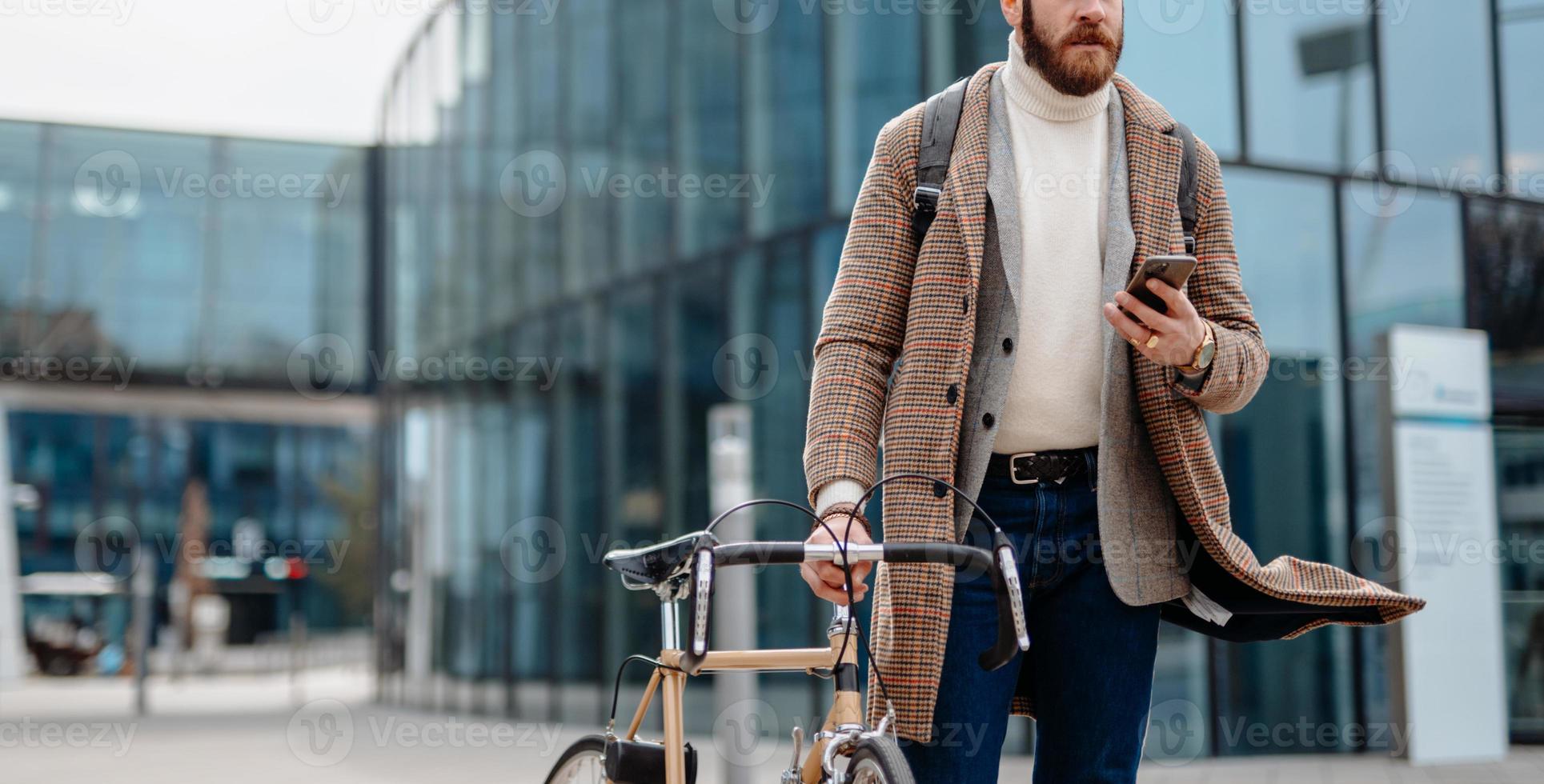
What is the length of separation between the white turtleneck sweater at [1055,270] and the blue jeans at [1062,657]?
0.11 meters

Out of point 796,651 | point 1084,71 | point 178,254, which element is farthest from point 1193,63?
point 178,254

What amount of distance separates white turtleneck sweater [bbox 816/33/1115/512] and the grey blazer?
24mm

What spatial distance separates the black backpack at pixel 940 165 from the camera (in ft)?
8.52

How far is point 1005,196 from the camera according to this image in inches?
101

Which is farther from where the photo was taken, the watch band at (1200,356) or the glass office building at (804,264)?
the glass office building at (804,264)

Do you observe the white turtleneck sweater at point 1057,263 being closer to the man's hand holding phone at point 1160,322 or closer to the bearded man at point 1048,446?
the bearded man at point 1048,446

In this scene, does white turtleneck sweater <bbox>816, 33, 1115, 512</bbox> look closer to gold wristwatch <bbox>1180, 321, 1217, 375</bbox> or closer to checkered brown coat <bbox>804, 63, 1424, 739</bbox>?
checkered brown coat <bbox>804, 63, 1424, 739</bbox>

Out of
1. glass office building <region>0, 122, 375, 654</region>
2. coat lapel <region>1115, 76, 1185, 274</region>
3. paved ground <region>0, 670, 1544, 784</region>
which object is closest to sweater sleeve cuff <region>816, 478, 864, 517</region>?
coat lapel <region>1115, 76, 1185, 274</region>

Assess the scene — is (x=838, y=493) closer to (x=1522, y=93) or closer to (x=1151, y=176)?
(x=1151, y=176)

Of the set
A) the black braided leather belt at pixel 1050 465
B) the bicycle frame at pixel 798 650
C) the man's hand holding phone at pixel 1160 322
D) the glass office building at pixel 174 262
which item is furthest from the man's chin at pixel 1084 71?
the glass office building at pixel 174 262

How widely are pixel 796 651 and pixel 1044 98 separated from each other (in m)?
1.02

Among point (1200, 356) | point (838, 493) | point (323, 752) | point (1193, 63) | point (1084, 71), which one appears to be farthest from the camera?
point (323, 752)

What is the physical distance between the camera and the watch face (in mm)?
2316

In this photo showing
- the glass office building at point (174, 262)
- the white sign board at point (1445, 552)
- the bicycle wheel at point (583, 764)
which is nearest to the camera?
the bicycle wheel at point (583, 764)
